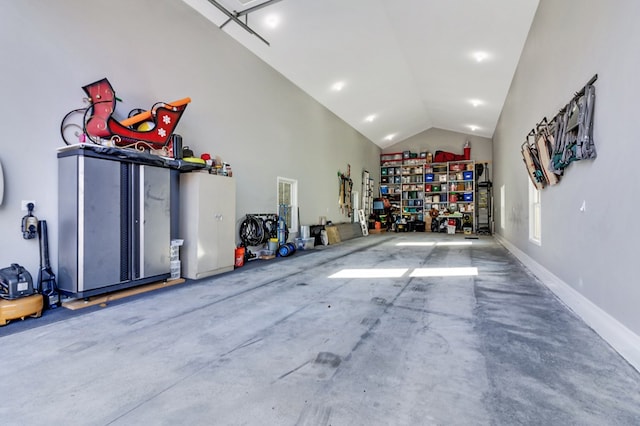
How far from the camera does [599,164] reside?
2.68m

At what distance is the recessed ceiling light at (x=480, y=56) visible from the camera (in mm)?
6897

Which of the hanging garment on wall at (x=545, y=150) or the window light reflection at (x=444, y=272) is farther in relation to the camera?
the window light reflection at (x=444, y=272)

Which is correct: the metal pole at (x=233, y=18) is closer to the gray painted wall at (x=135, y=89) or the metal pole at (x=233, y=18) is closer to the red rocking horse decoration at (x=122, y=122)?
the gray painted wall at (x=135, y=89)

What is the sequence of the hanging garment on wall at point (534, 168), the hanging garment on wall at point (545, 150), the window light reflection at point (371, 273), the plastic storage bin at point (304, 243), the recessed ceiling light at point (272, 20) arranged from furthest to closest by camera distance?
the plastic storage bin at point (304, 243), the recessed ceiling light at point (272, 20), the window light reflection at point (371, 273), the hanging garment on wall at point (534, 168), the hanging garment on wall at point (545, 150)

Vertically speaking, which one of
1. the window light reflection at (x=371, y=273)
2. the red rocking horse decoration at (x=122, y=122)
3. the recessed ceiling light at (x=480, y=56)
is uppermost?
the recessed ceiling light at (x=480, y=56)

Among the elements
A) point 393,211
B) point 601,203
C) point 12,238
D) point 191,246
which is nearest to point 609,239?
point 601,203

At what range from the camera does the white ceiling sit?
5.54m

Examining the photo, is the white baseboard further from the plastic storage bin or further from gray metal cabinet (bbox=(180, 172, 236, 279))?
the plastic storage bin

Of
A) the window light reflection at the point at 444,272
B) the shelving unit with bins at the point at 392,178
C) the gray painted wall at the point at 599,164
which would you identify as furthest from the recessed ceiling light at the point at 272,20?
the shelving unit with bins at the point at 392,178

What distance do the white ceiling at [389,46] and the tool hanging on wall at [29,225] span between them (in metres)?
3.97

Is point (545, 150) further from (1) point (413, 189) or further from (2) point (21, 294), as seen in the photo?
(1) point (413, 189)

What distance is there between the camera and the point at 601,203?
8.73ft

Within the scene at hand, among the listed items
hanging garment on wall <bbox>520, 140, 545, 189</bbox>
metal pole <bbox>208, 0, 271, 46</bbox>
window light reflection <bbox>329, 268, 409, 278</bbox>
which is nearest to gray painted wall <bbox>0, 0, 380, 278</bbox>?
metal pole <bbox>208, 0, 271, 46</bbox>

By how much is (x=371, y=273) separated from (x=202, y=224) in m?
2.77
